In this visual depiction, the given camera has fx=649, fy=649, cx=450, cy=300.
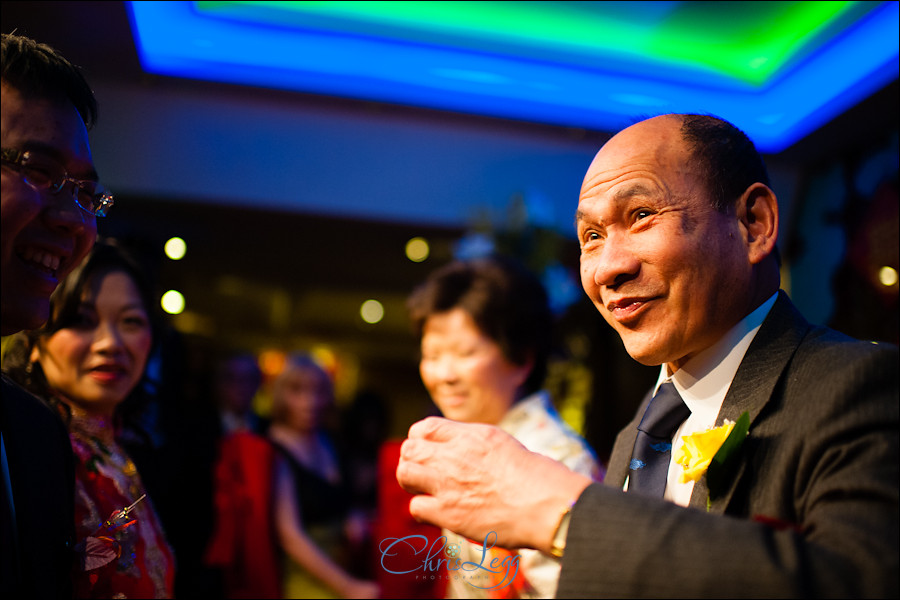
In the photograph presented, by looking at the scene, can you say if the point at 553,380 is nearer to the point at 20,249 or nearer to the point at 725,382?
the point at 725,382

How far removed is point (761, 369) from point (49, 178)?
4.03 feet

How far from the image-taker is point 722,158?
1.18 m

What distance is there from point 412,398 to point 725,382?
10.8 m

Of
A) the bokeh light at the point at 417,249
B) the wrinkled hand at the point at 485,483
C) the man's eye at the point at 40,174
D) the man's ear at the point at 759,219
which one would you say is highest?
the bokeh light at the point at 417,249

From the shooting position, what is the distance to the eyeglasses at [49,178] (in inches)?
41.0

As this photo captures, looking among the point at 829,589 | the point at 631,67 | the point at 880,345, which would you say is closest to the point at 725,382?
the point at 880,345

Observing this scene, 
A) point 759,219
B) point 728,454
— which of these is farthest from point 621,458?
point 759,219

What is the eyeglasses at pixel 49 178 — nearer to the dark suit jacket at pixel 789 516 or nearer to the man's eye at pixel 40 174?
the man's eye at pixel 40 174

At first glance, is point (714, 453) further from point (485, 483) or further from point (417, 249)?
point (417, 249)

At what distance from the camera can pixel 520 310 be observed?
2.06 meters

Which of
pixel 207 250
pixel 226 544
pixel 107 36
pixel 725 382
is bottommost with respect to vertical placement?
pixel 226 544

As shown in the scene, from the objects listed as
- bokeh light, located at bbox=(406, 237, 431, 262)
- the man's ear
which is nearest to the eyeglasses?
the man's ear

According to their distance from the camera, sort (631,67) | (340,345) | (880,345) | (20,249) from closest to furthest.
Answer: (880,345)
(20,249)
(631,67)
(340,345)

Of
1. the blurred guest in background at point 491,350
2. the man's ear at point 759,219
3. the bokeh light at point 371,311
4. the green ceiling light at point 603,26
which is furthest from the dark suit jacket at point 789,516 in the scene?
the bokeh light at point 371,311
